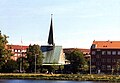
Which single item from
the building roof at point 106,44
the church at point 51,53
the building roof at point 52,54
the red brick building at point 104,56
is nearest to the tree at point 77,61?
the church at point 51,53

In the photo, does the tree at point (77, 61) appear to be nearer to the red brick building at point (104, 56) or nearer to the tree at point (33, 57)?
the tree at point (33, 57)

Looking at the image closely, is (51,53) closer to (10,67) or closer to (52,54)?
(52,54)

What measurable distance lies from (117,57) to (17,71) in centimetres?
4298

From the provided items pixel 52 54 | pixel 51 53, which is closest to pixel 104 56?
pixel 52 54

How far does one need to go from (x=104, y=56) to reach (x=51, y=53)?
21373mm

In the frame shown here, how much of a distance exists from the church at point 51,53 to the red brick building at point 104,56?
1312cm

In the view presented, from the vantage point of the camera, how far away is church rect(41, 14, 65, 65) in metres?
150

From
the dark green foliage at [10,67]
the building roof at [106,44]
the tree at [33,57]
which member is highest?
the building roof at [106,44]

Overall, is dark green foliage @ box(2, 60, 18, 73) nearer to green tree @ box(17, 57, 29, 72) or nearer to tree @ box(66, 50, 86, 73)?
green tree @ box(17, 57, 29, 72)

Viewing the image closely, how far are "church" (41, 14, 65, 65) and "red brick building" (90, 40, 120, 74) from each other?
13.1 meters

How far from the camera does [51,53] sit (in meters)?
155

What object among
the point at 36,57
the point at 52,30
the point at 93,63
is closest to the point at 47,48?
the point at 52,30

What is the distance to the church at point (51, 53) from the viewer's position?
149500 millimetres

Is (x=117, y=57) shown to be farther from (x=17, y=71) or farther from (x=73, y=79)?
(x=73, y=79)
